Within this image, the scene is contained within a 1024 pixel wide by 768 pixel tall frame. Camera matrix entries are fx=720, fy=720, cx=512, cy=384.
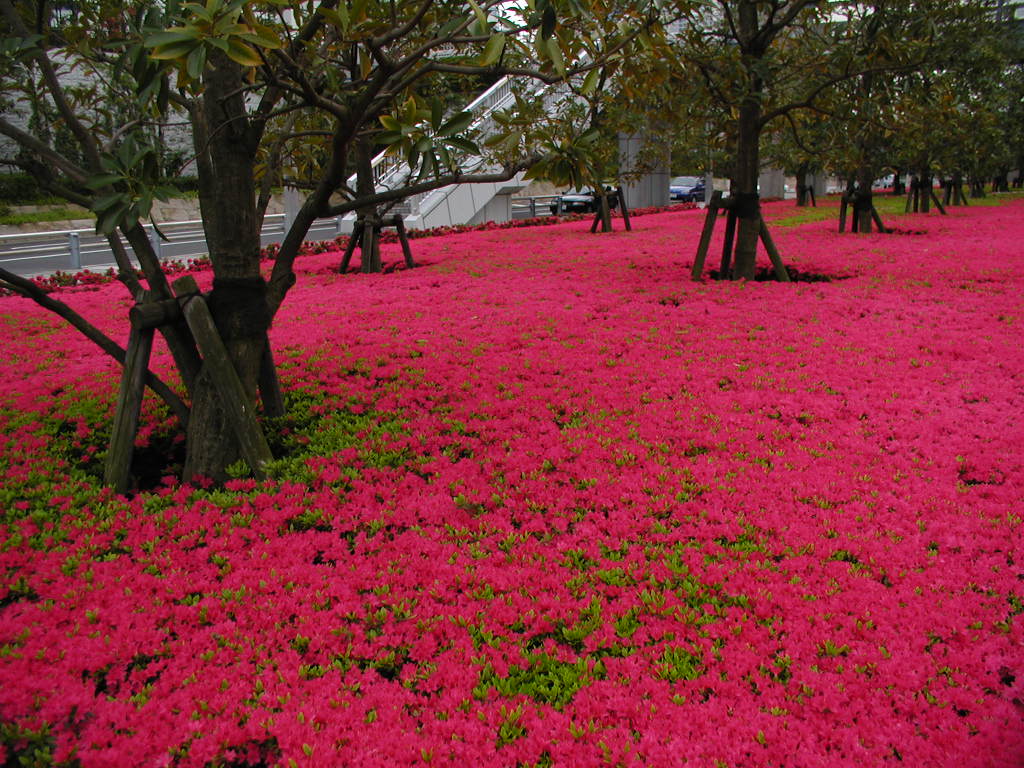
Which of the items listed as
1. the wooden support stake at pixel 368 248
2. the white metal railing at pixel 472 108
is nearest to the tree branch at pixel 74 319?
the wooden support stake at pixel 368 248

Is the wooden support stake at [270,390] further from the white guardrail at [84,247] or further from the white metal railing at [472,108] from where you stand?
the white metal railing at [472,108]

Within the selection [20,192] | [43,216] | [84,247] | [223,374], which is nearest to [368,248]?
[223,374]

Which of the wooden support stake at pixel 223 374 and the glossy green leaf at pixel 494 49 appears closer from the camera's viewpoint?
the glossy green leaf at pixel 494 49

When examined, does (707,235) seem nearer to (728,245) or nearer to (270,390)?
(728,245)

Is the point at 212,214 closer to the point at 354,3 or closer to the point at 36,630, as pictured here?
the point at 354,3

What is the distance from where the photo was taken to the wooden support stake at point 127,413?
3.90 m

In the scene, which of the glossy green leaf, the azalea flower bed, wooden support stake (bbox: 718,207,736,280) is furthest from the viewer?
wooden support stake (bbox: 718,207,736,280)

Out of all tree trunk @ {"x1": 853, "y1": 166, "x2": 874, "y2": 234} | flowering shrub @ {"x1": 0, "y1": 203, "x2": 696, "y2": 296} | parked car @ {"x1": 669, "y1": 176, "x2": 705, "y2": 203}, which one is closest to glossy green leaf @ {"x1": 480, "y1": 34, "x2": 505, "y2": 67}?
flowering shrub @ {"x1": 0, "y1": 203, "x2": 696, "y2": 296}

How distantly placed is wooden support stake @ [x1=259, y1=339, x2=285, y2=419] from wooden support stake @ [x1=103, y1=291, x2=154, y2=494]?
30.7 inches

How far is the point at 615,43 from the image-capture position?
3.71m

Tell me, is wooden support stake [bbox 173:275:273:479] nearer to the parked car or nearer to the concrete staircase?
the concrete staircase

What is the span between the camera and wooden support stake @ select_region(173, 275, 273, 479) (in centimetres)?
393

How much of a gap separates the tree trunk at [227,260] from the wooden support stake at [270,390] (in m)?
0.41

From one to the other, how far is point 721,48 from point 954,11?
303 cm
